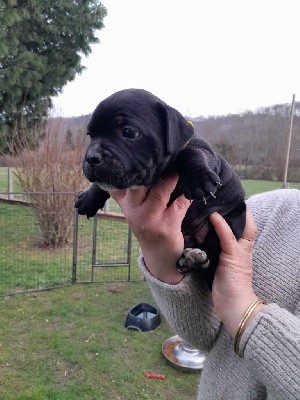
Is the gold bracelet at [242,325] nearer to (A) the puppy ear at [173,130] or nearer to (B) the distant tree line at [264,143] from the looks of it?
(A) the puppy ear at [173,130]

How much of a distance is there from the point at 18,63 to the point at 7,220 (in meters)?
4.09

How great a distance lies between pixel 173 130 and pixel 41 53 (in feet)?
35.2

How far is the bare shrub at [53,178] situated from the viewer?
773 cm

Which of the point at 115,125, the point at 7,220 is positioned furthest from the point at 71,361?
the point at 7,220

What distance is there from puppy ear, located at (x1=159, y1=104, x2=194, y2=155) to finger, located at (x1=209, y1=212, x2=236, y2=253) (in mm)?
294

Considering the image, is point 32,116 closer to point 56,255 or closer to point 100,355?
point 56,255

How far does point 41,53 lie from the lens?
11.0 m

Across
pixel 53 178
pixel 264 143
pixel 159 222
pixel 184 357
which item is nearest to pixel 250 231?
pixel 159 222

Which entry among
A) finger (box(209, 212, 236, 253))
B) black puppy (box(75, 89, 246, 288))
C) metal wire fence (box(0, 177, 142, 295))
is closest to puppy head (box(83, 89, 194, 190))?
black puppy (box(75, 89, 246, 288))

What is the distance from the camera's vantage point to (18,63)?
1012 cm

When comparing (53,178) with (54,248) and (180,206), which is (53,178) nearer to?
(54,248)

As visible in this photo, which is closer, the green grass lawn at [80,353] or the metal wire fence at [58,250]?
the green grass lawn at [80,353]

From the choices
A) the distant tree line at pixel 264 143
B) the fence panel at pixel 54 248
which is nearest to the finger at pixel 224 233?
the fence panel at pixel 54 248

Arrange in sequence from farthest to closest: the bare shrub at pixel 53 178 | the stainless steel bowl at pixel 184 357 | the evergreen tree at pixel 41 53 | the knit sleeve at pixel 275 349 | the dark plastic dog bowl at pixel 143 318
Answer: the evergreen tree at pixel 41 53
the bare shrub at pixel 53 178
the dark plastic dog bowl at pixel 143 318
the stainless steel bowl at pixel 184 357
the knit sleeve at pixel 275 349
